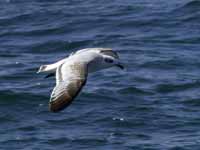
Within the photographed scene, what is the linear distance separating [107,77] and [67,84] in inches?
381

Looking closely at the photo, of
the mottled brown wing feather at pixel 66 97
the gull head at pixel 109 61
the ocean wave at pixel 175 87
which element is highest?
the mottled brown wing feather at pixel 66 97

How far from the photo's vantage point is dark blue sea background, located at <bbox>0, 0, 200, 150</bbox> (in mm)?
19391

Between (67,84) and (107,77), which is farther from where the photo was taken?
(107,77)

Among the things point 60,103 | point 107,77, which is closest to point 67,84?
point 60,103

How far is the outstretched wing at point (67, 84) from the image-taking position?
1289 cm

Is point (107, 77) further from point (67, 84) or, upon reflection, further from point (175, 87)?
point (67, 84)

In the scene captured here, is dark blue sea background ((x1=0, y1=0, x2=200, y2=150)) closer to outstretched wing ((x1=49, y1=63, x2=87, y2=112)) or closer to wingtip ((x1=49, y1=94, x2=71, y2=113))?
outstretched wing ((x1=49, y1=63, x2=87, y2=112))

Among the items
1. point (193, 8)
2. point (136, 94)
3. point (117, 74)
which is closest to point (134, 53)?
point (117, 74)

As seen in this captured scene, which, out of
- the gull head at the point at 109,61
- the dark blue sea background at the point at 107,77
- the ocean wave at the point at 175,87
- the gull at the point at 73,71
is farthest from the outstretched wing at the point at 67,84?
the ocean wave at the point at 175,87

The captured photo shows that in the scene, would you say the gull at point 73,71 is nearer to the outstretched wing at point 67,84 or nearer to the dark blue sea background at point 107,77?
the outstretched wing at point 67,84

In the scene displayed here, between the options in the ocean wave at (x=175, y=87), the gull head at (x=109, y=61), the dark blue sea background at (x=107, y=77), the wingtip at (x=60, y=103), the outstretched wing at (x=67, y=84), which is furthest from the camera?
the ocean wave at (x=175, y=87)

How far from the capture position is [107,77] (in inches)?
909

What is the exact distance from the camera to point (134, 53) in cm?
2448

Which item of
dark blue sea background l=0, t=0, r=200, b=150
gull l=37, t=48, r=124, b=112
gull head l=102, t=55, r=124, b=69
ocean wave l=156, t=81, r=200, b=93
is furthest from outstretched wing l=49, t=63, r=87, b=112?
ocean wave l=156, t=81, r=200, b=93
